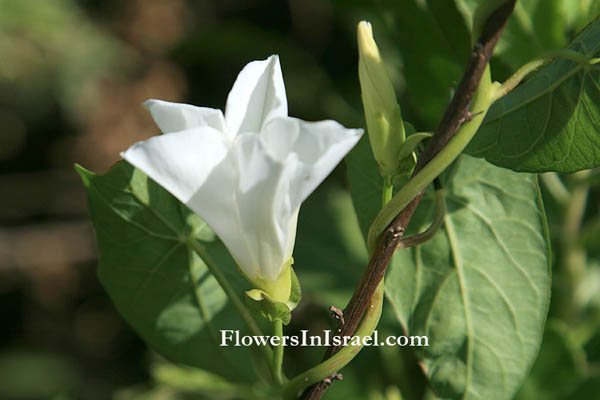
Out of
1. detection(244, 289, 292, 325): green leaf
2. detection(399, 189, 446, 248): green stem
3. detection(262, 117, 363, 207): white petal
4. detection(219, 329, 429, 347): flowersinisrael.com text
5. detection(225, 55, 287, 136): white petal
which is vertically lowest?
detection(219, 329, 429, 347): flowersinisrael.com text

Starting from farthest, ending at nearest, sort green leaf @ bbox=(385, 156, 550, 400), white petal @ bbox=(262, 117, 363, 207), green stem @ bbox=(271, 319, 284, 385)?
green leaf @ bbox=(385, 156, 550, 400) < green stem @ bbox=(271, 319, 284, 385) < white petal @ bbox=(262, 117, 363, 207)

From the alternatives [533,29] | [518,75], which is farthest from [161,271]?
[533,29]

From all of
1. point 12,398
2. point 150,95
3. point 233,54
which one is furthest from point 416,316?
point 12,398

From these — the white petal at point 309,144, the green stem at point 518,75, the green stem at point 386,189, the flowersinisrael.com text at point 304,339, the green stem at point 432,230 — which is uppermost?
the green stem at point 518,75

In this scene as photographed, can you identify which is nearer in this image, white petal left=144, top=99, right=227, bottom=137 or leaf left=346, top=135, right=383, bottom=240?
white petal left=144, top=99, right=227, bottom=137

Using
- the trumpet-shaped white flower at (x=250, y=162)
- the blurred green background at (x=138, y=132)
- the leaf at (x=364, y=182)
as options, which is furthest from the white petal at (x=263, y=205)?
the blurred green background at (x=138, y=132)

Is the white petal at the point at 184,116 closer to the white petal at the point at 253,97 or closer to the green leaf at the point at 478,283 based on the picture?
the white petal at the point at 253,97

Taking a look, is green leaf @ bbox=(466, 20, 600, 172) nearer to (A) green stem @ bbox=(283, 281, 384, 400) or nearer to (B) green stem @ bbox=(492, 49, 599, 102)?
(B) green stem @ bbox=(492, 49, 599, 102)

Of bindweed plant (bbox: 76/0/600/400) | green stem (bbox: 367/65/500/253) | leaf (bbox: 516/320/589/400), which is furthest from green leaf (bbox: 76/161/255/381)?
leaf (bbox: 516/320/589/400)
